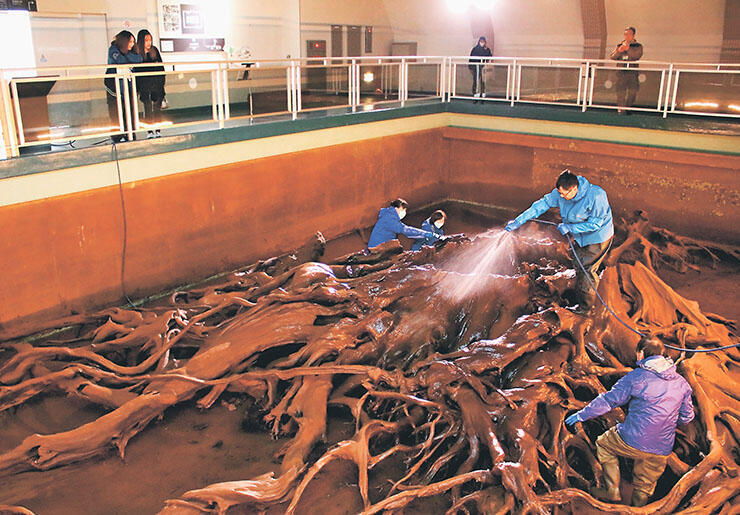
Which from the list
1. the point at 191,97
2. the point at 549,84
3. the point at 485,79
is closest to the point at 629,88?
the point at 549,84

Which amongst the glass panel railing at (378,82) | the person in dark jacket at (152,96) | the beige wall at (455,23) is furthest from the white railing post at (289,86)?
the beige wall at (455,23)

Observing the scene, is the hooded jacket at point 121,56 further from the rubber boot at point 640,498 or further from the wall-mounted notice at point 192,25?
Answer: the rubber boot at point 640,498

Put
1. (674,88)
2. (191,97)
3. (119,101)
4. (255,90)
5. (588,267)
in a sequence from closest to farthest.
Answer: (588,267), (119,101), (191,97), (255,90), (674,88)

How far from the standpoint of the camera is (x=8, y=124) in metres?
7.91

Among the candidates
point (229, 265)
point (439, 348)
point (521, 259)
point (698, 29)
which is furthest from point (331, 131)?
point (698, 29)

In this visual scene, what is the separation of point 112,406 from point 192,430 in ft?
2.58

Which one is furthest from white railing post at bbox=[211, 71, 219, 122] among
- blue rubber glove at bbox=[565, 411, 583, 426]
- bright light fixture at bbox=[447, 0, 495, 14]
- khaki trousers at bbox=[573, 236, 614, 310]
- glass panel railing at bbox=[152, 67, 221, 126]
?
Answer: bright light fixture at bbox=[447, 0, 495, 14]

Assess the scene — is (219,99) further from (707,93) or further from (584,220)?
(707,93)

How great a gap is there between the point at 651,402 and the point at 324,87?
30.6 feet

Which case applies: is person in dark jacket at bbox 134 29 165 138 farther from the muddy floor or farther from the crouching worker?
the crouching worker

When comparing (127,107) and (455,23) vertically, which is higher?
(455,23)

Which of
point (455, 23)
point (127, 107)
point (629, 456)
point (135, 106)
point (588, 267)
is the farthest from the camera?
point (455, 23)

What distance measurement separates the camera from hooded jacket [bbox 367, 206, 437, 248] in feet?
30.8

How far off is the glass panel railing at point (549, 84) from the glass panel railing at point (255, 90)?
5340mm
